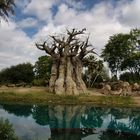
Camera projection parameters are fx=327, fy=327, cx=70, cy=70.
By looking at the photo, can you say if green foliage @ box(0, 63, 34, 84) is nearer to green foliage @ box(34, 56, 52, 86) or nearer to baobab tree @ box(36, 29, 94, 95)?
green foliage @ box(34, 56, 52, 86)

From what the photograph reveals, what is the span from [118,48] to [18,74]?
21218 millimetres

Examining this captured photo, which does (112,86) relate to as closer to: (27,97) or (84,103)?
(84,103)

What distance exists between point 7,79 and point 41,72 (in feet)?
27.7

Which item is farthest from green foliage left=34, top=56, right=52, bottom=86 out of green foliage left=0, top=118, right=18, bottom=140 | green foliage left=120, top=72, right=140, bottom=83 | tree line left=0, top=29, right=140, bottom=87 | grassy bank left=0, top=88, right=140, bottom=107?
green foliage left=0, top=118, right=18, bottom=140

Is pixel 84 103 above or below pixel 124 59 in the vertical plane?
below

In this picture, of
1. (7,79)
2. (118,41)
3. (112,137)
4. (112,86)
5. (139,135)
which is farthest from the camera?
(7,79)

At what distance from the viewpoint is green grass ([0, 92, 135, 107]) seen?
39438 millimetres

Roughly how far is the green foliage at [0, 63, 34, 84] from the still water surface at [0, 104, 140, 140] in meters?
33.1

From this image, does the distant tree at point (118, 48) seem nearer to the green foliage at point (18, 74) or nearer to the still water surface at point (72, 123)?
the green foliage at point (18, 74)

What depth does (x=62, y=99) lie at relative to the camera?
1598 inches

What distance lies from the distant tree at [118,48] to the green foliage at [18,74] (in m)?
16.1

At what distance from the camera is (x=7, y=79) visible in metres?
67.6

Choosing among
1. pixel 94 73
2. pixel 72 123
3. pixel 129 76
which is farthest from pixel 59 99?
pixel 129 76

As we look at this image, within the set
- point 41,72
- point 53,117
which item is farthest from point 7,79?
point 53,117
